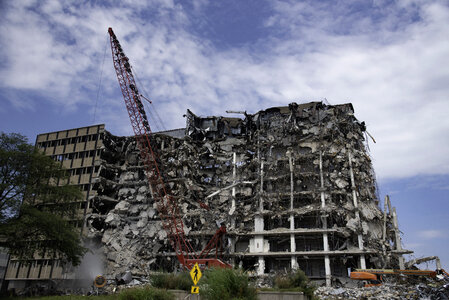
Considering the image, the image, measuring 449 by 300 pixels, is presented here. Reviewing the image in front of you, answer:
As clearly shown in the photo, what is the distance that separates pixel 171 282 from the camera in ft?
89.9

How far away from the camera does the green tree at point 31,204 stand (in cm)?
4006

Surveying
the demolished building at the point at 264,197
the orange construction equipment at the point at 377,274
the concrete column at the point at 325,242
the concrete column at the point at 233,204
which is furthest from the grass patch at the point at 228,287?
the concrete column at the point at 233,204

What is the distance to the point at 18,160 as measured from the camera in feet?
140

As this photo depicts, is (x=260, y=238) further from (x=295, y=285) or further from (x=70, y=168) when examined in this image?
(x=70, y=168)

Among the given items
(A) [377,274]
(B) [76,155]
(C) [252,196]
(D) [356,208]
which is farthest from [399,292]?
(B) [76,155]

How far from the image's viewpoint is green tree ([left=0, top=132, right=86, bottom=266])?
40062 mm

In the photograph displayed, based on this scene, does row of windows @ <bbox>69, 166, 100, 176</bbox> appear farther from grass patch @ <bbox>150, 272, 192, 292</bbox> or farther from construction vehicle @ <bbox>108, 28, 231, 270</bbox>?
grass patch @ <bbox>150, 272, 192, 292</bbox>

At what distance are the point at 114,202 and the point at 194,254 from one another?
22.8 metres

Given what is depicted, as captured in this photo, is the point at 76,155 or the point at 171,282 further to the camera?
the point at 76,155

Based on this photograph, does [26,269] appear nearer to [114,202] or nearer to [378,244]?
[114,202]

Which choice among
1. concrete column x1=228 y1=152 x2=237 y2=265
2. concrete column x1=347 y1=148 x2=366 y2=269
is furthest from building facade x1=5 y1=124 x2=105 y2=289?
concrete column x1=347 y1=148 x2=366 y2=269

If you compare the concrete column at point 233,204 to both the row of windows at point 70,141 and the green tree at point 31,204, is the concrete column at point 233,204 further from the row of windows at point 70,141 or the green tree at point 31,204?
the row of windows at point 70,141

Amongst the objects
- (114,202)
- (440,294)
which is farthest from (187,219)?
(440,294)

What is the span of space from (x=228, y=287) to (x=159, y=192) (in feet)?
156
